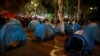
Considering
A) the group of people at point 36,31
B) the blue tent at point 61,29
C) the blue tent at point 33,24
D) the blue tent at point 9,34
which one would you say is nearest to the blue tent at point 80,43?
the group of people at point 36,31

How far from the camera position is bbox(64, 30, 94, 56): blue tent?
12945 millimetres

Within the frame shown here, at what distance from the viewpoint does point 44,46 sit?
1622 centimetres

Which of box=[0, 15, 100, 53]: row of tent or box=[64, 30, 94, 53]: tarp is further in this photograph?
box=[0, 15, 100, 53]: row of tent

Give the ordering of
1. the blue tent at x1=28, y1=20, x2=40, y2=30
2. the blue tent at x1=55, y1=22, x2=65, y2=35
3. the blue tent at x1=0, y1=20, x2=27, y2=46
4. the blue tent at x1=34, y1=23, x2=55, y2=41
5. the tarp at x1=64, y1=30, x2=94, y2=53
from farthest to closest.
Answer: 1. the blue tent at x1=28, y1=20, x2=40, y2=30
2. the blue tent at x1=55, y1=22, x2=65, y2=35
3. the blue tent at x1=34, y1=23, x2=55, y2=41
4. the blue tent at x1=0, y1=20, x2=27, y2=46
5. the tarp at x1=64, y1=30, x2=94, y2=53

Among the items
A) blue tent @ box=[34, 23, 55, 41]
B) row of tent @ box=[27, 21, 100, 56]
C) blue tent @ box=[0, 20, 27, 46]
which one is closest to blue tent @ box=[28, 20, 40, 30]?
blue tent @ box=[34, 23, 55, 41]

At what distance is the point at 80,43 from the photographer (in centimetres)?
1396

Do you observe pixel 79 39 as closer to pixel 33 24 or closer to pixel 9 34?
pixel 9 34

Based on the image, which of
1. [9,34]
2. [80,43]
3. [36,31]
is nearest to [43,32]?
[36,31]

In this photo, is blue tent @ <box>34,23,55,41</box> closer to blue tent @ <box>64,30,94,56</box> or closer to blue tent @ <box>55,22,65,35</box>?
blue tent @ <box>55,22,65,35</box>

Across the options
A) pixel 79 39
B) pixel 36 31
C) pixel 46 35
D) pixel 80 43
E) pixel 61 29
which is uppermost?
pixel 79 39

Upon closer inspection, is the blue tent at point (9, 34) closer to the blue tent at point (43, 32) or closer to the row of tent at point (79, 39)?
the blue tent at point (43, 32)

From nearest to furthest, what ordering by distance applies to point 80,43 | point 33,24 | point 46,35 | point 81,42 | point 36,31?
point 81,42
point 80,43
point 46,35
point 36,31
point 33,24

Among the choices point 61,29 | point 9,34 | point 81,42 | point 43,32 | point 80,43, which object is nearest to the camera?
point 81,42

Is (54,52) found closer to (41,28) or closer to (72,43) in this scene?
(72,43)
